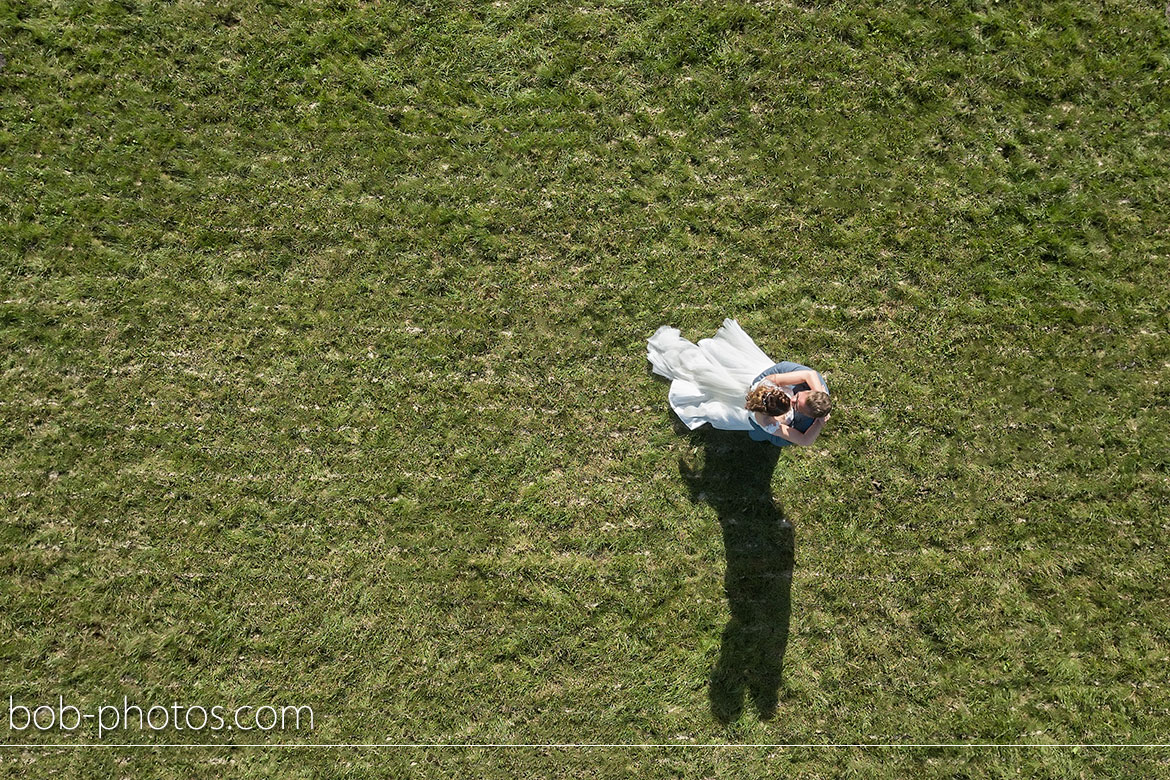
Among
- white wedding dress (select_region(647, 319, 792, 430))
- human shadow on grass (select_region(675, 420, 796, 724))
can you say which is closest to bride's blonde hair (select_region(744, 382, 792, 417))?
white wedding dress (select_region(647, 319, 792, 430))

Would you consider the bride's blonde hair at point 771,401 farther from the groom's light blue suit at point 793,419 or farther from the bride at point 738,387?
the groom's light blue suit at point 793,419

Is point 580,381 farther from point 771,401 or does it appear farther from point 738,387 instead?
point 771,401

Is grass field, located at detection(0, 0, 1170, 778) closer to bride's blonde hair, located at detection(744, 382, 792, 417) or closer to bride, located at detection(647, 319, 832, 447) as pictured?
bride, located at detection(647, 319, 832, 447)

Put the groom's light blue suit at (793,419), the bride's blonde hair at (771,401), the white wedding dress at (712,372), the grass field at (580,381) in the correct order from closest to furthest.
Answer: the bride's blonde hair at (771,401) < the groom's light blue suit at (793,419) < the white wedding dress at (712,372) < the grass field at (580,381)

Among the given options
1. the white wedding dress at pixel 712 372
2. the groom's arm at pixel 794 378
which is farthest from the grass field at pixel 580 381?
the groom's arm at pixel 794 378

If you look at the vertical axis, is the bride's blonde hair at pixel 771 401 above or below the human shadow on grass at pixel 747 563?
above

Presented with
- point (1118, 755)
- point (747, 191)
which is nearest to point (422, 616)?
point (747, 191)

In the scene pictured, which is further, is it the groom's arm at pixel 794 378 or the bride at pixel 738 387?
the groom's arm at pixel 794 378
